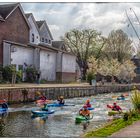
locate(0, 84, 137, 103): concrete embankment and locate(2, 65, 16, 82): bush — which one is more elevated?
locate(2, 65, 16, 82): bush

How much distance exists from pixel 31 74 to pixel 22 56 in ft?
10.7

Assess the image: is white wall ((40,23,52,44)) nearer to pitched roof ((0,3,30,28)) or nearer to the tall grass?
pitched roof ((0,3,30,28))

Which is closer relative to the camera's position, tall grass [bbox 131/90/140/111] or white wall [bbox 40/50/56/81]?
tall grass [bbox 131/90/140/111]

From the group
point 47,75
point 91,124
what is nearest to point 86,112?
point 91,124

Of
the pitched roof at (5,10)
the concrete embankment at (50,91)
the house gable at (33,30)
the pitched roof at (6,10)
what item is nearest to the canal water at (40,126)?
the concrete embankment at (50,91)

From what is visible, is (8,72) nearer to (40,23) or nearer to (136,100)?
(40,23)

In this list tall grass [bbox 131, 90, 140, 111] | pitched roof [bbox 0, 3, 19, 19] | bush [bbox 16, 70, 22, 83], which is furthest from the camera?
pitched roof [bbox 0, 3, 19, 19]

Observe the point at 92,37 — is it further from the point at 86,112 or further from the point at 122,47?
the point at 86,112

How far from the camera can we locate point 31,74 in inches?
2272

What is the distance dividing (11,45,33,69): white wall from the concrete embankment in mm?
7374

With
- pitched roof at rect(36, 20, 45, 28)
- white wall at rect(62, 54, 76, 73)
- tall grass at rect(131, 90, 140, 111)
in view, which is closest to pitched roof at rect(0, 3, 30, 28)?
pitched roof at rect(36, 20, 45, 28)

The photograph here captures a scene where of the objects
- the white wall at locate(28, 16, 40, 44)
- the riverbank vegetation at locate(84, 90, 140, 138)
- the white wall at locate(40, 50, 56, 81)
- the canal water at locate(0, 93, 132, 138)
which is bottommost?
the canal water at locate(0, 93, 132, 138)

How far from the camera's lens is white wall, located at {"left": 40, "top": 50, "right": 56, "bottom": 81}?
212 ft

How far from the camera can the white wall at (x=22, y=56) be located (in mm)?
56422
